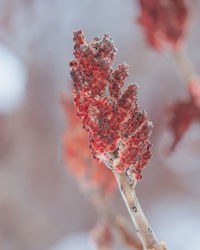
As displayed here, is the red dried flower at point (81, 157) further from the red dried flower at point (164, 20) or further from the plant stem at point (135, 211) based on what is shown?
the plant stem at point (135, 211)

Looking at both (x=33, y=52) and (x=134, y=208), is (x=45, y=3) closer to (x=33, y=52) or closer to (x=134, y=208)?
(x=33, y=52)

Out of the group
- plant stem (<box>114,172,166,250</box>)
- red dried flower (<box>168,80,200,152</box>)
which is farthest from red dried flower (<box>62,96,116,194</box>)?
plant stem (<box>114,172,166,250</box>)

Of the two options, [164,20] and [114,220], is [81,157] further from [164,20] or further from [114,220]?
[164,20]

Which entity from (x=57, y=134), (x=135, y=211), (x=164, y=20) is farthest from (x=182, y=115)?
(x=57, y=134)

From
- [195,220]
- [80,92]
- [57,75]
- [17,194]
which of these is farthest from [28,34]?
[80,92]

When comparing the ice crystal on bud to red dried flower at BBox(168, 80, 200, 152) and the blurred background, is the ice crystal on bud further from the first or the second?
the blurred background

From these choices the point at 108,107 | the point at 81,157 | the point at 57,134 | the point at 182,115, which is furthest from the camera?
the point at 57,134
